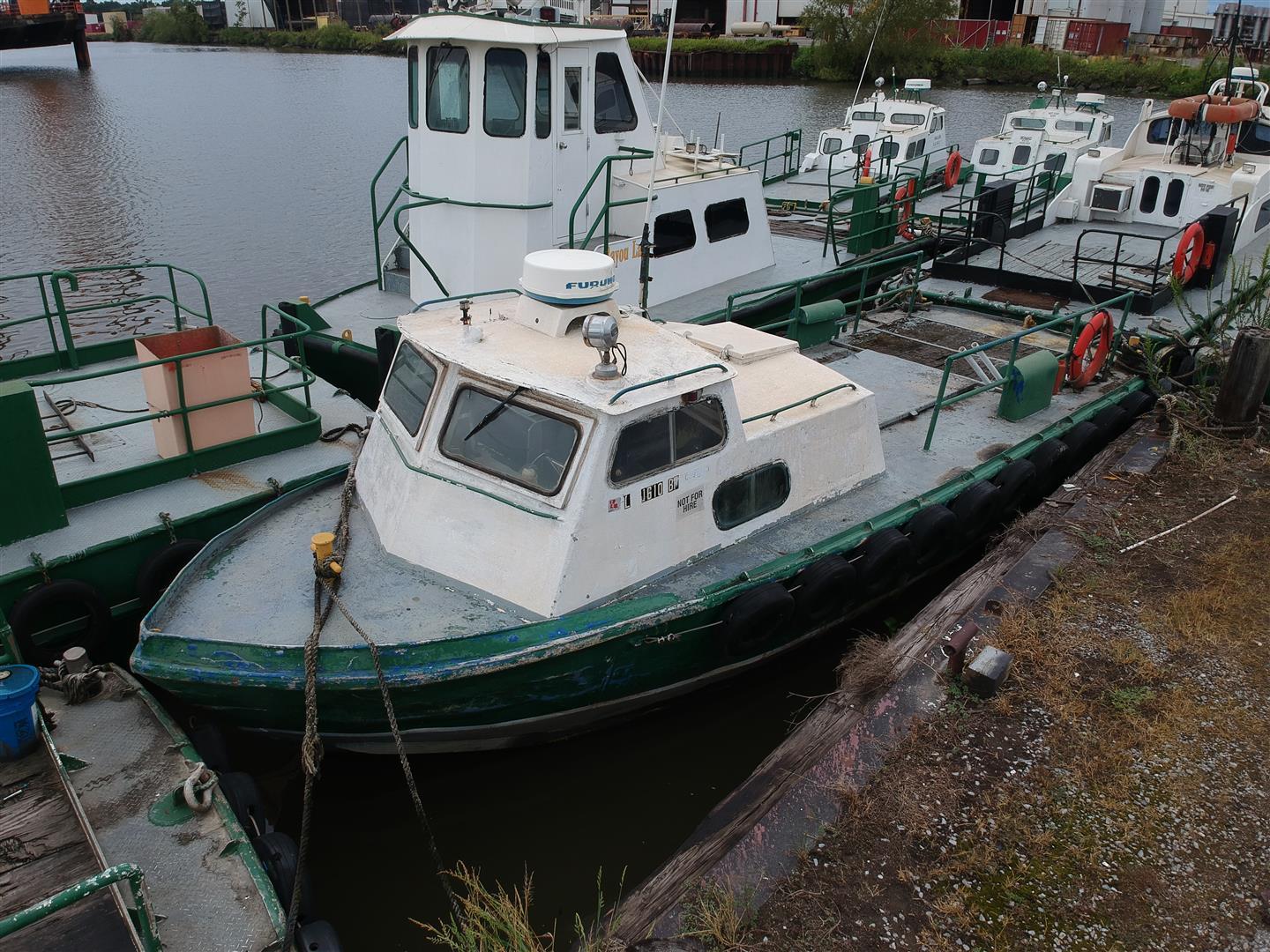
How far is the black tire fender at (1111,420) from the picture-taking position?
32.3 ft

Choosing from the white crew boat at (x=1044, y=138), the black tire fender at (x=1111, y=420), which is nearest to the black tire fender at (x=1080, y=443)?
the black tire fender at (x=1111, y=420)

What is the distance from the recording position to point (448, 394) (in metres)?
6.45

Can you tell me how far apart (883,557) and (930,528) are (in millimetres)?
588

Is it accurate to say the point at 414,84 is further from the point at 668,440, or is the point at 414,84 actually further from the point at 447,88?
the point at 668,440

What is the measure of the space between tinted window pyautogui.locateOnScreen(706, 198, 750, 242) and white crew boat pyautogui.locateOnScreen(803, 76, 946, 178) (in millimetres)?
9051

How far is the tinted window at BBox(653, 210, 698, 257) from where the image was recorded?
1182 centimetres

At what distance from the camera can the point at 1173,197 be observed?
1520cm

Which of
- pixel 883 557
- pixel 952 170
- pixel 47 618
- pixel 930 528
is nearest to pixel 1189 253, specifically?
pixel 930 528

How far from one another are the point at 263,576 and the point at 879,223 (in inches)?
456

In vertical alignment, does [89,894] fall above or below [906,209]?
below

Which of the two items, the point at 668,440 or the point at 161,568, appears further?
the point at 161,568

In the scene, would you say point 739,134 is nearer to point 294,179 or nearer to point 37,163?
point 294,179

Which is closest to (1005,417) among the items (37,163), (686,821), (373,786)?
(686,821)

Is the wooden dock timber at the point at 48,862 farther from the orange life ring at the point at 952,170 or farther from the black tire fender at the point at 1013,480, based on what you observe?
the orange life ring at the point at 952,170
